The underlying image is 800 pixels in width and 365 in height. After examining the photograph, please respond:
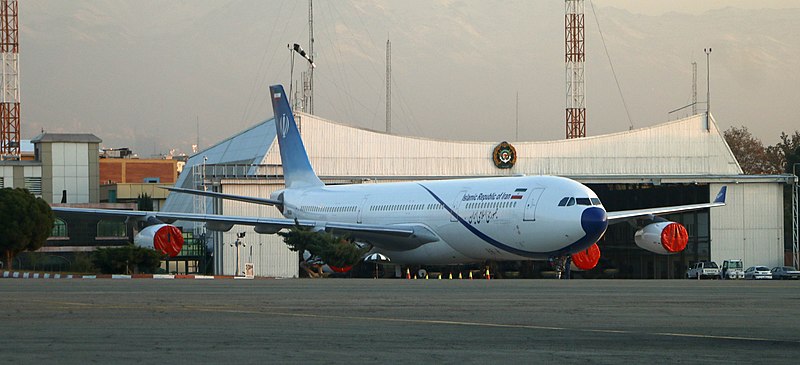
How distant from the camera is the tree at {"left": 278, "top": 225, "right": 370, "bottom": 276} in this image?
3978cm

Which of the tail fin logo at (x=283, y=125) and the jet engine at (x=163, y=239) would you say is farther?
the tail fin logo at (x=283, y=125)

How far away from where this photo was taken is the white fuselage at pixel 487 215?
114 ft

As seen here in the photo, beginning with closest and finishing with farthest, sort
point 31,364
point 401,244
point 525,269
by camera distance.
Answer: point 31,364
point 401,244
point 525,269

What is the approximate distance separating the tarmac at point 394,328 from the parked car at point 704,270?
117 feet

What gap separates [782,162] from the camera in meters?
114

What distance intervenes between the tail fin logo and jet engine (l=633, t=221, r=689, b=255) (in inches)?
731

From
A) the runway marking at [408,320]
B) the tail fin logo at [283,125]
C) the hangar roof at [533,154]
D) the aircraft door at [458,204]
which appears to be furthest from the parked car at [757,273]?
the runway marking at [408,320]

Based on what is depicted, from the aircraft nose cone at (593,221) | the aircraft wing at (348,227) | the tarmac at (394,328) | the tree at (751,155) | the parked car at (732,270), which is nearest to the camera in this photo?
the tarmac at (394,328)

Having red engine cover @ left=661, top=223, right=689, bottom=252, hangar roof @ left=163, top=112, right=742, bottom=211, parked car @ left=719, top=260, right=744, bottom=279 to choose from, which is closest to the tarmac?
red engine cover @ left=661, top=223, right=689, bottom=252

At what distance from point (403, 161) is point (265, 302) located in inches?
1781

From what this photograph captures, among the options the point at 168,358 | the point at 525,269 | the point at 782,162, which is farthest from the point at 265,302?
the point at 782,162

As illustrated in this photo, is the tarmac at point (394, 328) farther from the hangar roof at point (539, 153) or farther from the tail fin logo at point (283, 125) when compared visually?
the hangar roof at point (539, 153)

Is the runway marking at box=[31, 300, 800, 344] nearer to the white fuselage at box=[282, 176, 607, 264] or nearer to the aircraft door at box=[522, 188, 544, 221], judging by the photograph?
the white fuselage at box=[282, 176, 607, 264]

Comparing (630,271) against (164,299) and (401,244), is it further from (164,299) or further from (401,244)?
(164,299)
